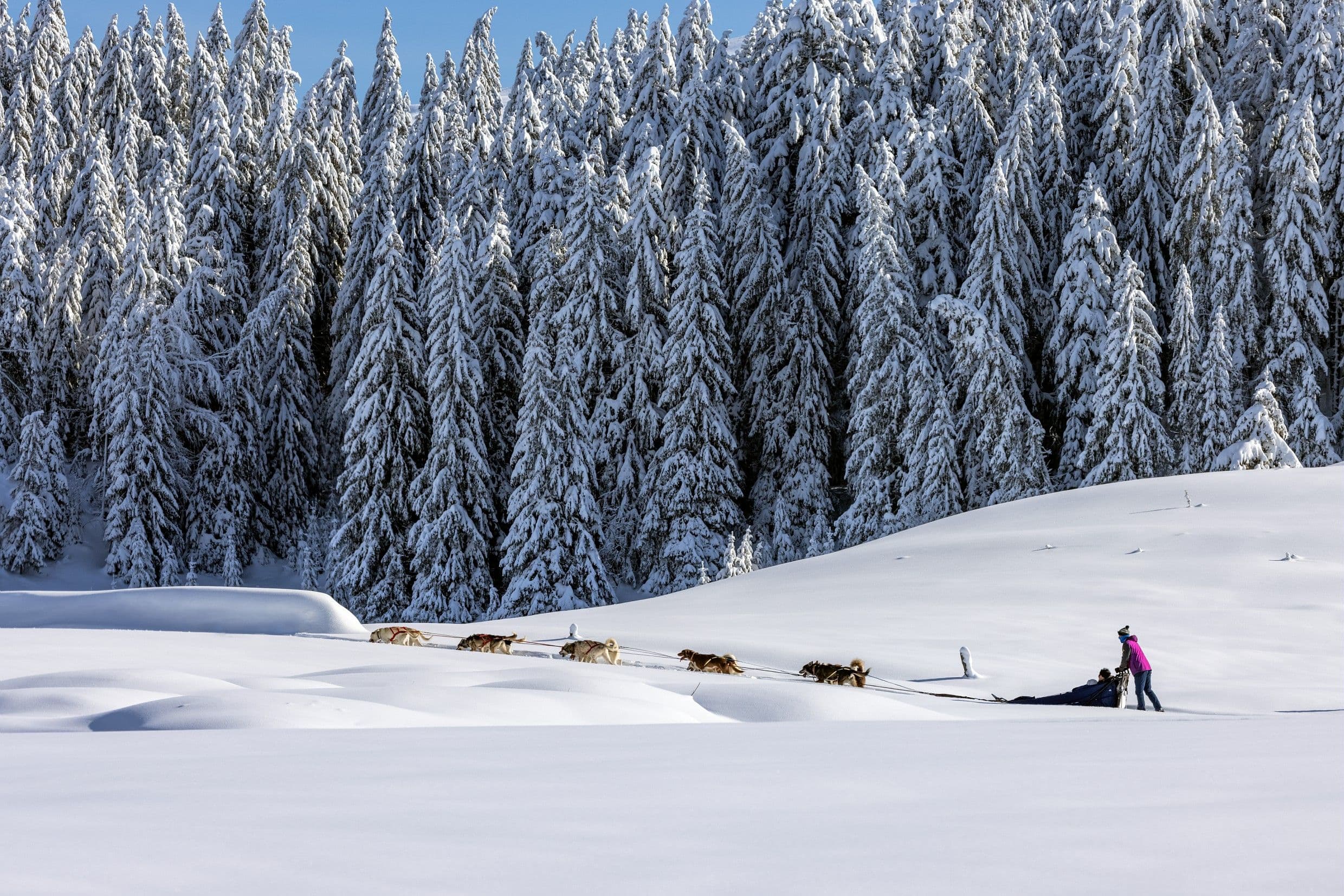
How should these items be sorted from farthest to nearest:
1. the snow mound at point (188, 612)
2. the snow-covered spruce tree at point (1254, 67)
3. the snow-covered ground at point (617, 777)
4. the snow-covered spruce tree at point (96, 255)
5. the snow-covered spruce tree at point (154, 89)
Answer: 1. the snow-covered spruce tree at point (154, 89)
2. the snow-covered spruce tree at point (96, 255)
3. the snow-covered spruce tree at point (1254, 67)
4. the snow mound at point (188, 612)
5. the snow-covered ground at point (617, 777)

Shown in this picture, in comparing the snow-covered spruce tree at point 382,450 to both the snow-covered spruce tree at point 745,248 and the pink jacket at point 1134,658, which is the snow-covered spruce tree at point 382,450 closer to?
the snow-covered spruce tree at point 745,248

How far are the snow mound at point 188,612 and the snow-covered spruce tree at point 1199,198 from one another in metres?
27.9

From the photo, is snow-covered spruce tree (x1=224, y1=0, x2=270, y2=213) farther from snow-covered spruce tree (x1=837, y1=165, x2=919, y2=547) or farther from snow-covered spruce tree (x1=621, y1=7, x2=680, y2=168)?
snow-covered spruce tree (x1=837, y1=165, x2=919, y2=547)

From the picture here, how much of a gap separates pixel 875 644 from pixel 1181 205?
1057 inches

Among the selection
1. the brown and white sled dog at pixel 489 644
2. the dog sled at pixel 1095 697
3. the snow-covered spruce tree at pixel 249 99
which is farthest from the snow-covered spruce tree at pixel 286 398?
the dog sled at pixel 1095 697

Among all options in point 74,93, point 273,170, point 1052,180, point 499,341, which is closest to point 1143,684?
point 499,341

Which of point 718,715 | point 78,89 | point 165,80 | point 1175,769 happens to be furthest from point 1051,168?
point 78,89

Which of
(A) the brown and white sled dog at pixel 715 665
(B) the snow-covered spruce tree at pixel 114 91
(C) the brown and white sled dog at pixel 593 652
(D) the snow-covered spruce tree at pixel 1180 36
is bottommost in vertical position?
(A) the brown and white sled dog at pixel 715 665

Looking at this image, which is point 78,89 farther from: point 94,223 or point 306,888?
point 306,888

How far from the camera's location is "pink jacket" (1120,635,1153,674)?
10117mm

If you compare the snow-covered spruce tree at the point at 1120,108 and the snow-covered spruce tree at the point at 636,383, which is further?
the snow-covered spruce tree at the point at 1120,108

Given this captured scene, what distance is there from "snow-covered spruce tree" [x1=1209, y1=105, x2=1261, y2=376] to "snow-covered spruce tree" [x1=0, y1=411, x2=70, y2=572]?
37.4 metres

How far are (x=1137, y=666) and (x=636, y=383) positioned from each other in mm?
25843

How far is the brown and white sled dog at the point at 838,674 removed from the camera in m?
9.67
